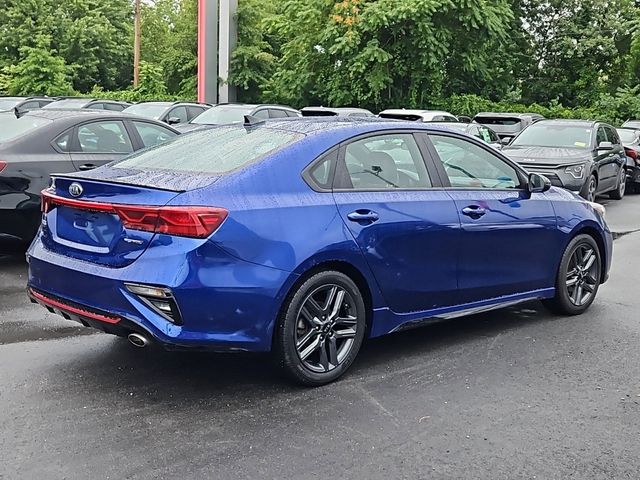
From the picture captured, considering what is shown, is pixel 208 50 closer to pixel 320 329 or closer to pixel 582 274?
pixel 582 274

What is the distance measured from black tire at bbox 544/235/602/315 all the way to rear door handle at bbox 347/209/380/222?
2185 mm

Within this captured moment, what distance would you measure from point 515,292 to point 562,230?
0.70 meters

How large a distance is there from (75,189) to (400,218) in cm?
198

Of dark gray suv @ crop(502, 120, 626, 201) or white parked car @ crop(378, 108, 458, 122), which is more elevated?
white parked car @ crop(378, 108, 458, 122)

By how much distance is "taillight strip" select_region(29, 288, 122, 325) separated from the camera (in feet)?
13.8

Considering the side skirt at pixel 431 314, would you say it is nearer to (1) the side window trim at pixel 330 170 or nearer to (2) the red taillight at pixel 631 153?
(1) the side window trim at pixel 330 170

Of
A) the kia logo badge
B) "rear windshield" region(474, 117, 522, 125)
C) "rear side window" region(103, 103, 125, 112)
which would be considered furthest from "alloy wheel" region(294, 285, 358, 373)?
"rear windshield" region(474, 117, 522, 125)

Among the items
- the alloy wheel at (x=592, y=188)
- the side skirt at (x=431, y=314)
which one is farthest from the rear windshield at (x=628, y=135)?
the side skirt at (x=431, y=314)

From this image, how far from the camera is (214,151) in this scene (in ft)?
16.0

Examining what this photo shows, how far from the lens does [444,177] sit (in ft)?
17.6

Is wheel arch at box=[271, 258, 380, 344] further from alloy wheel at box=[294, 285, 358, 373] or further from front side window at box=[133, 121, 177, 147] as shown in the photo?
front side window at box=[133, 121, 177, 147]

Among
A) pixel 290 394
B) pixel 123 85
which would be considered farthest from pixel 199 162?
pixel 123 85

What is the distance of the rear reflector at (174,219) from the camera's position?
4074mm

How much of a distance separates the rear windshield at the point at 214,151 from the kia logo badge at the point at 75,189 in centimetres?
42
